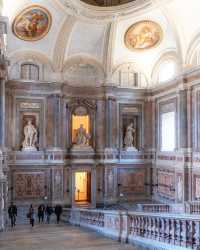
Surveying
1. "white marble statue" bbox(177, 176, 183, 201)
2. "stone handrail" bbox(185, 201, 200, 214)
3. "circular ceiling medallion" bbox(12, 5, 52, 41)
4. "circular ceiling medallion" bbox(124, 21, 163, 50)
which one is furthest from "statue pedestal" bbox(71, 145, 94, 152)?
"stone handrail" bbox(185, 201, 200, 214)

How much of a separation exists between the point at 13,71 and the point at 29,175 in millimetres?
7048

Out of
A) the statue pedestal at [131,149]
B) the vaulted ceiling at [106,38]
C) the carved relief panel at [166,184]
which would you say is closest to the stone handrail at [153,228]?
the carved relief panel at [166,184]

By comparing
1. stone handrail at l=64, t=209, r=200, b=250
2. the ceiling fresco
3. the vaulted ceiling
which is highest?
the ceiling fresco

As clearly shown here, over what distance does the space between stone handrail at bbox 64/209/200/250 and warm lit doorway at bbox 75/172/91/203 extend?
1177 cm

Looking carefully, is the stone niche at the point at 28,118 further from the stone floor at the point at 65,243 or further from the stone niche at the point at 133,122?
the stone floor at the point at 65,243

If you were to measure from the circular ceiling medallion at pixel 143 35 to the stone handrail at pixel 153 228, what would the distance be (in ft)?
45.6

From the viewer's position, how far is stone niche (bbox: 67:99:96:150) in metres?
25.7

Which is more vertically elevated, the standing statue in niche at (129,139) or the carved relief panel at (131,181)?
the standing statue in niche at (129,139)

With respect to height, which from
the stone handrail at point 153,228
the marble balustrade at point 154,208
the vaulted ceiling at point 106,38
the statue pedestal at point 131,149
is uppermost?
the vaulted ceiling at point 106,38

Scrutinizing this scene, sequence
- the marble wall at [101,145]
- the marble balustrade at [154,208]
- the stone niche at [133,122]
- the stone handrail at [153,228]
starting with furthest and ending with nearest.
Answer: the stone niche at [133,122] < the marble wall at [101,145] < the marble balustrade at [154,208] < the stone handrail at [153,228]

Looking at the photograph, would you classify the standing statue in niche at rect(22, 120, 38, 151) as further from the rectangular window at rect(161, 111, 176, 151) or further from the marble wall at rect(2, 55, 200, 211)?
the rectangular window at rect(161, 111, 176, 151)

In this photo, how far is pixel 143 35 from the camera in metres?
24.6

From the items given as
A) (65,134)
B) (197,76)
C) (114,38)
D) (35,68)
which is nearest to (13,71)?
(35,68)

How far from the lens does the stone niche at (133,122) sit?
26734 millimetres
